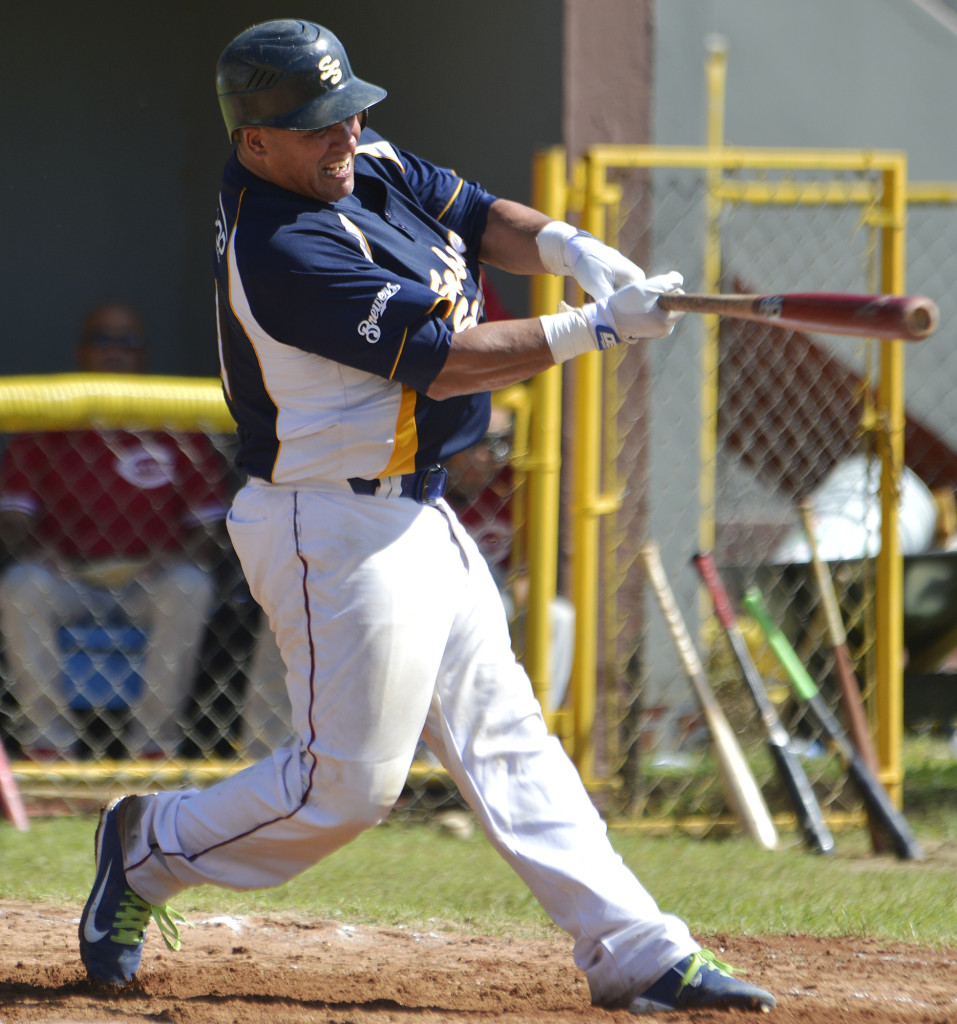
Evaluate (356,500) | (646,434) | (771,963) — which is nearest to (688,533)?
(646,434)

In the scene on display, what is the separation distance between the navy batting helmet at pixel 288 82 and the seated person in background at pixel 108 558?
8.38ft

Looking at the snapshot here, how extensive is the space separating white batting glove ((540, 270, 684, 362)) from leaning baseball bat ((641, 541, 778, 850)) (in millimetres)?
2267

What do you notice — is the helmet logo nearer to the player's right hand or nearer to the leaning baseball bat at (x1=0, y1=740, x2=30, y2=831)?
the player's right hand

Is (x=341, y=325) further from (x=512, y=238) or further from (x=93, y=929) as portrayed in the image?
(x=93, y=929)

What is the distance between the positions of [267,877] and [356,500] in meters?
0.78

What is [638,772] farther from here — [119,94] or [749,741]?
[119,94]

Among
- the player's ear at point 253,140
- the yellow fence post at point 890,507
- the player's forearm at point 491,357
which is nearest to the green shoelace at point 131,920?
the player's forearm at point 491,357

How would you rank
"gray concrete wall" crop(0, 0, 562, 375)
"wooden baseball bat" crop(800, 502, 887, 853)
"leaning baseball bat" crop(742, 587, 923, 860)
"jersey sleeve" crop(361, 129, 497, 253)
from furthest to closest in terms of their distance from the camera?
"gray concrete wall" crop(0, 0, 562, 375) → "wooden baseball bat" crop(800, 502, 887, 853) → "leaning baseball bat" crop(742, 587, 923, 860) → "jersey sleeve" crop(361, 129, 497, 253)

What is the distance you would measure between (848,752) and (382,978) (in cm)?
215

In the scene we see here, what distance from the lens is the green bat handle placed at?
4.60m

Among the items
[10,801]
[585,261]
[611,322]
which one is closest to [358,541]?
[611,322]

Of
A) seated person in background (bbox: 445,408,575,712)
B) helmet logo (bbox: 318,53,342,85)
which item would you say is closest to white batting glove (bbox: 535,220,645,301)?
helmet logo (bbox: 318,53,342,85)

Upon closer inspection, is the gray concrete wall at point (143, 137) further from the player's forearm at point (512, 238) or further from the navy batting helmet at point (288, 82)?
the navy batting helmet at point (288, 82)

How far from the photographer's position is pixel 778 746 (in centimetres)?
455
